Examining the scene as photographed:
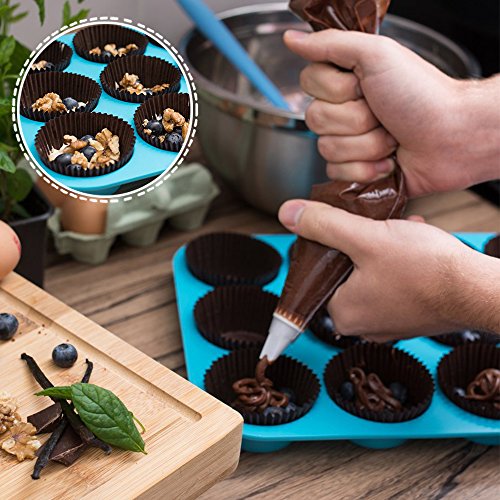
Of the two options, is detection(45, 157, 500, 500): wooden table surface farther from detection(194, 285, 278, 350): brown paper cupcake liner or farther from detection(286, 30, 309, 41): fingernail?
detection(286, 30, 309, 41): fingernail

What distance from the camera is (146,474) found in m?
0.73

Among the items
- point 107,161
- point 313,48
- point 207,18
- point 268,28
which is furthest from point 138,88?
Result: point 268,28

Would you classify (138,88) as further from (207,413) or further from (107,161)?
(207,413)

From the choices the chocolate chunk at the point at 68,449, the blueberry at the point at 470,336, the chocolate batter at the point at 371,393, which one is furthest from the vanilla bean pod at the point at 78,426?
the blueberry at the point at 470,336

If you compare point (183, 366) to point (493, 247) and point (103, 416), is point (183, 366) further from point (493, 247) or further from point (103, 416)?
point (493, 247)

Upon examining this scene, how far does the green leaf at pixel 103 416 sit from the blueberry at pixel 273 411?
0.94 ft

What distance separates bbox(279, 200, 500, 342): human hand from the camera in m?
0.95

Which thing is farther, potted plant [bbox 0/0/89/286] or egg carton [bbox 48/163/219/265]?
egg carton [bbox 48/163/219/265]

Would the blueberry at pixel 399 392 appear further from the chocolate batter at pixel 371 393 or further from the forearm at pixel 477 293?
the forearm at pixel 477 293

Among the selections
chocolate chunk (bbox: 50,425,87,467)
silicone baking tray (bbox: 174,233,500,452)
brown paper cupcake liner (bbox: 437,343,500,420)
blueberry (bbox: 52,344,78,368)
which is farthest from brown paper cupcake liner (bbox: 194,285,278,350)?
chocolate chunk (bbox: 50,425,87,467)

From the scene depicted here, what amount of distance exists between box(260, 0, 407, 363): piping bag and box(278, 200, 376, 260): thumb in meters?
0.02

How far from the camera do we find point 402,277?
0.98 metres

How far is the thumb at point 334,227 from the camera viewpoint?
39.4 inches

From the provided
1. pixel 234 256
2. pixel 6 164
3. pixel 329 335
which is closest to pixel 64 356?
pixel 6 164
